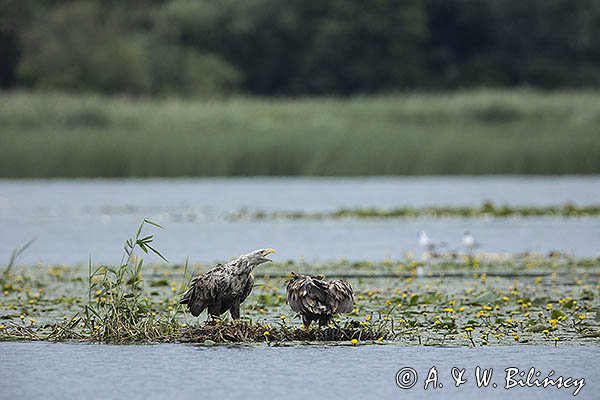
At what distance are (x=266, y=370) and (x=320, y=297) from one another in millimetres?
933

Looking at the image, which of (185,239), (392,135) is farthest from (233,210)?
(392,135)

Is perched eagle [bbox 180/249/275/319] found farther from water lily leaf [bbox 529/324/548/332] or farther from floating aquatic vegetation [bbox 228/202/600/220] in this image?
floating aquatic vegetation [bbox 228/202/600/220]

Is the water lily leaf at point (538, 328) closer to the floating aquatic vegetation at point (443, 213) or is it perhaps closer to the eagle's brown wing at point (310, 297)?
the eagle's brown wing at point (310, 297)

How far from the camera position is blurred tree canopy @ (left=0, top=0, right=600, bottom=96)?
2141 inches

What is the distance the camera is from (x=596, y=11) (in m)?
62.0

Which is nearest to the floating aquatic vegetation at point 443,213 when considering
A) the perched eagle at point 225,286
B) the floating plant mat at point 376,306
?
the floating plant mat at point 376,306

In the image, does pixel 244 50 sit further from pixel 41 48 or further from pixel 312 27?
pixel 41 48

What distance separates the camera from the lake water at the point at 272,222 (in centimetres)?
1803

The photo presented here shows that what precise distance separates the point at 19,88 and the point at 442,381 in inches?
1877

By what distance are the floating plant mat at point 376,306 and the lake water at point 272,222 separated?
5.82 feet

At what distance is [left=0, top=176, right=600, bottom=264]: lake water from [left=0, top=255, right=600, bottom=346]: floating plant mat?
1.77 metres

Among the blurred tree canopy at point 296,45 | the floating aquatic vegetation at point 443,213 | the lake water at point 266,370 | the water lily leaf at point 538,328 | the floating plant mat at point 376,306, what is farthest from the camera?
the blurred tree canopy at point 296,45

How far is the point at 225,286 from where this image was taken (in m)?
9.79

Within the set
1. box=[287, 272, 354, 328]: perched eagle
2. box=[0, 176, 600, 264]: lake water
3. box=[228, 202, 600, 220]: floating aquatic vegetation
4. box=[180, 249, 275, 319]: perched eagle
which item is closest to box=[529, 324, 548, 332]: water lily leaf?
box=[287, 272, 354, 328]: perched eagle
